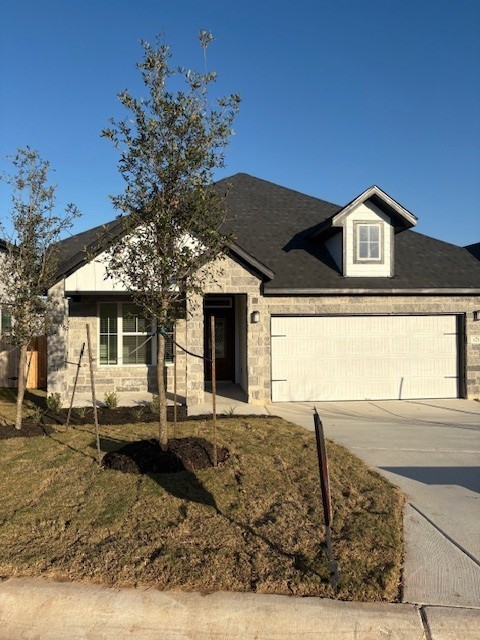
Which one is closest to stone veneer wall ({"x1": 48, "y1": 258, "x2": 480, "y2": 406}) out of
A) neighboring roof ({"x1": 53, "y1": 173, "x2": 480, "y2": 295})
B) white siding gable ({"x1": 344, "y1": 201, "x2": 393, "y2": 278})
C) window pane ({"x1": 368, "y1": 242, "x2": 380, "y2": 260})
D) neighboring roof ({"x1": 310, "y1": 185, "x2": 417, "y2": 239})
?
neighboring roof ({"x1": 53, "y1": 173, "x2": 480, "y2": 295})

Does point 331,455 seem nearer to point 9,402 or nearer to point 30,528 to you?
point 30,528

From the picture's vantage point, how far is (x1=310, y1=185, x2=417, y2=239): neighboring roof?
13.1 meters

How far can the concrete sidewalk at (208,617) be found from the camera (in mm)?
3402

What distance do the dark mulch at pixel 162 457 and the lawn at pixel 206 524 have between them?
0.15 meters

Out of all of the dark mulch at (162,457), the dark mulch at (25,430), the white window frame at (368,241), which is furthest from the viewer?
the white window frame at (368,241)

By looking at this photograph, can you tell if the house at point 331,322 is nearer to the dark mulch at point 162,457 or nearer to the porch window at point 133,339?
the porch window at point 133,339

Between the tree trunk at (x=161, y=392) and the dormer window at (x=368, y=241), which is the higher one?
the dormer window at (x=368, y=241)

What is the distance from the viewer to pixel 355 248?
13406 millimetres

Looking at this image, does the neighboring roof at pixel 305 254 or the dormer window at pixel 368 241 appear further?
the dormer window at pixel 368 241

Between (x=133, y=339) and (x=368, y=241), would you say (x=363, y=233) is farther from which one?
(x=133, y=339)

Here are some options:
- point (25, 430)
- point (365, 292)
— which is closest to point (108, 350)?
point (25, 430)

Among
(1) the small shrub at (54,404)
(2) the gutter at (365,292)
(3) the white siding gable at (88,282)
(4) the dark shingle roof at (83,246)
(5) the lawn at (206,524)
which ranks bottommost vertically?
(5) the lawn at (206,524)

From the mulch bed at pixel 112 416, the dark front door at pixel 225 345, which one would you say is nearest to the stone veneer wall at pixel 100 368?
the mulch bed at pixel 112 416

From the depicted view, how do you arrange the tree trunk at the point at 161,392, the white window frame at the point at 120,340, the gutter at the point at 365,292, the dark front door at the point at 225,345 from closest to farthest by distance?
the tree trunk at the point at 161,392
the gutter at the point at 365,292
the white window frame at the point at 120,340
the dark front door at the point at 225,345
